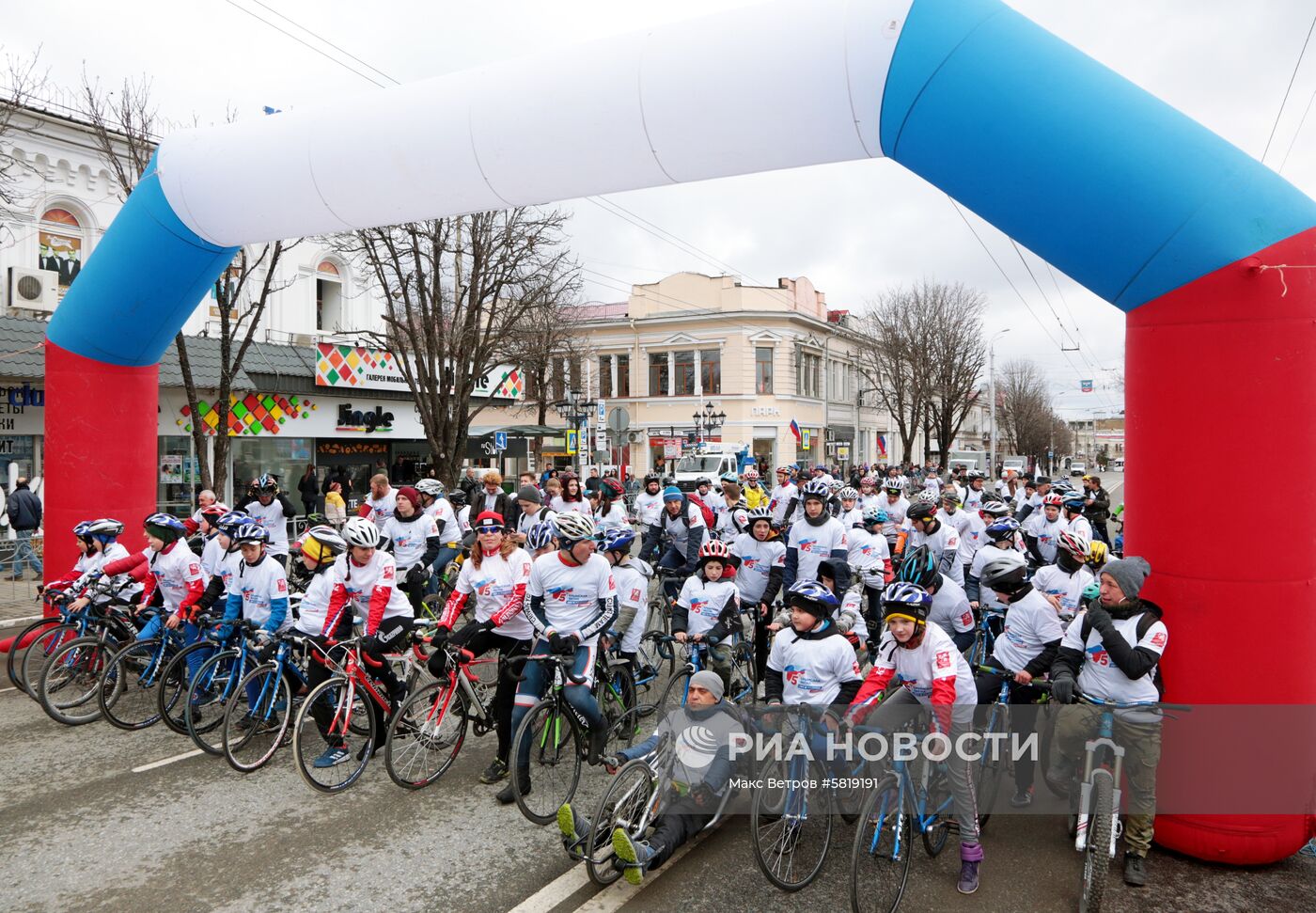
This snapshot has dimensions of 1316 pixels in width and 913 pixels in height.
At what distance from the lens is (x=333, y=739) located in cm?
614

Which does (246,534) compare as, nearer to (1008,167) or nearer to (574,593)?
(574,593)

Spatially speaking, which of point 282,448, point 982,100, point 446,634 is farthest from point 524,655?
point 282,448

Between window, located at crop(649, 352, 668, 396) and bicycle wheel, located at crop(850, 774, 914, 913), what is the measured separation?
45.4 metres

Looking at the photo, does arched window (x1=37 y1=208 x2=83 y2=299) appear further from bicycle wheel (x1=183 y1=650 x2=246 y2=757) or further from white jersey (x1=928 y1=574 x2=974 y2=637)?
white jersey (x1=928 y1=574 x2=974 y2=637)

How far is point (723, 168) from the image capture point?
696cm

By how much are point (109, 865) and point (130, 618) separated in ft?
11.7

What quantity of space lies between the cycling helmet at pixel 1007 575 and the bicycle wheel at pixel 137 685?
22.1 feet

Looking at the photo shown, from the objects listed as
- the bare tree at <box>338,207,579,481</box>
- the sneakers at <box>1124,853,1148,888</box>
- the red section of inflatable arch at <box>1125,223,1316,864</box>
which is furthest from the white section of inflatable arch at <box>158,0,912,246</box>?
the bare tree at <box>338,207,579,481</box>

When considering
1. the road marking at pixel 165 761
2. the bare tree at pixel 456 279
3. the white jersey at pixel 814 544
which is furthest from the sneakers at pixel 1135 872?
the bare tree at pixel 456 279

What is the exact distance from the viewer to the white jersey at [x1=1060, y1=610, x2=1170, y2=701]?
16.4 feet

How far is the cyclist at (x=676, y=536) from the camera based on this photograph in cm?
1031

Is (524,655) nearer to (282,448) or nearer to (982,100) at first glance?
(982,100)

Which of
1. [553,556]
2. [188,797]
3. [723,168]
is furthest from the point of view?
[723,168]

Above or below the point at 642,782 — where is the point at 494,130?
above
